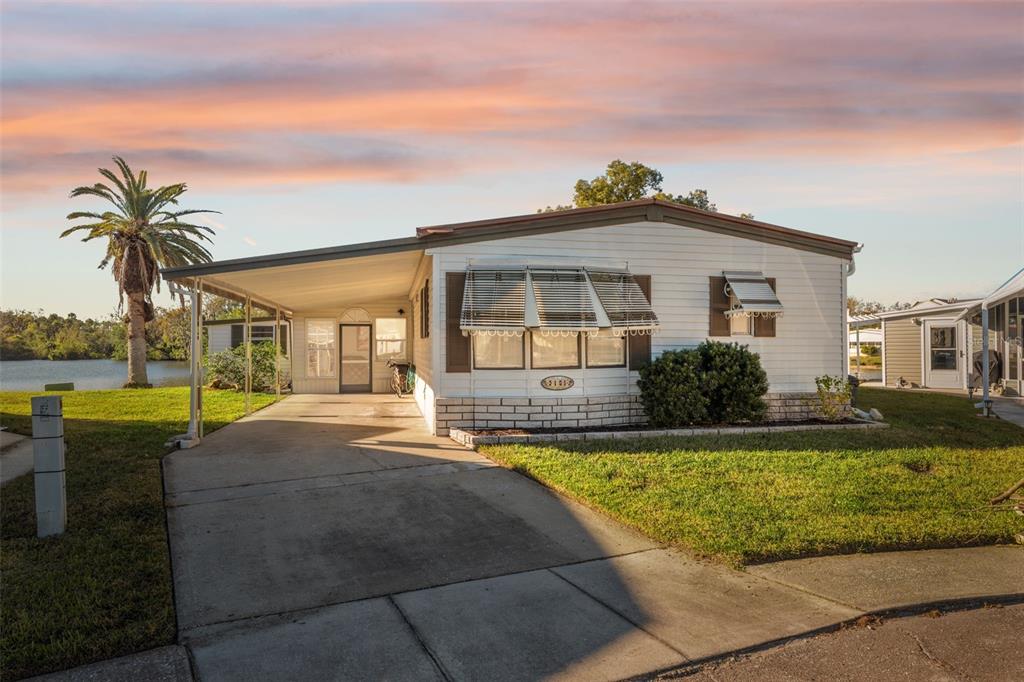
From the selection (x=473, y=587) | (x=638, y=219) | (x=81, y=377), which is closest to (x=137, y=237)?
(x=81, y=377)

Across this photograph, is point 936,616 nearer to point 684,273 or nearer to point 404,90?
point 684,273

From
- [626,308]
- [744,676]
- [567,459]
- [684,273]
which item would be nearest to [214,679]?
[744,676]

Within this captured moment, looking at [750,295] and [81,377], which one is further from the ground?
[750,295]

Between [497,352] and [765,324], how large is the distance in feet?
15.9

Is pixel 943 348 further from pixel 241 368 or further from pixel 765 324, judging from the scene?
pixel 241 368

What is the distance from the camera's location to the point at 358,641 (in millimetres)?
3455

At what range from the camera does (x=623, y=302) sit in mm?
10125

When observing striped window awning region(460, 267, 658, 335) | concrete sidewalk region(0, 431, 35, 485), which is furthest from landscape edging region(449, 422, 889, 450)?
concrete sidewalk region(0, 431, 35, 485)

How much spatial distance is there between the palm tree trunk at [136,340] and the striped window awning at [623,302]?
20.0 m

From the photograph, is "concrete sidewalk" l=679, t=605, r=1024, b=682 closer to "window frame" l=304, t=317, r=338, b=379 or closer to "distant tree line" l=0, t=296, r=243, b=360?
"window frame" l=304, t=317, r=338, b=379

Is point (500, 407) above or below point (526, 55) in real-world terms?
below

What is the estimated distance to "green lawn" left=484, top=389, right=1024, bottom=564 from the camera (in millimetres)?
5145

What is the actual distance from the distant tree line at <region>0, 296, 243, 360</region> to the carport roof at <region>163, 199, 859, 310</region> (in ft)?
104

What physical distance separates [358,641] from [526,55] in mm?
7717
